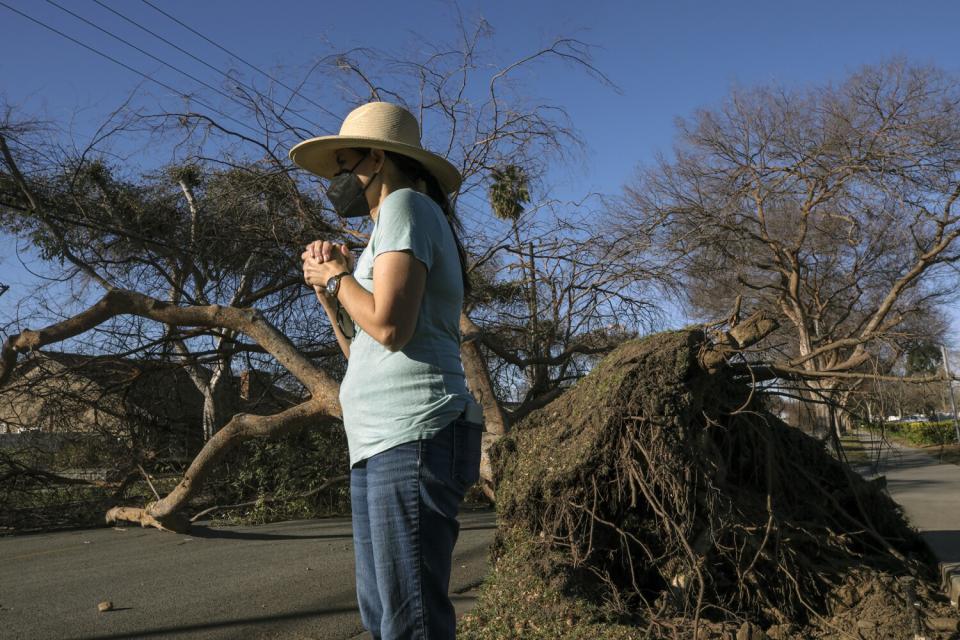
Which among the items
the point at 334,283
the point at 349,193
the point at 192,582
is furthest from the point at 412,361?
the point at 192,582

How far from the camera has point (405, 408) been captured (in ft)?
6.62

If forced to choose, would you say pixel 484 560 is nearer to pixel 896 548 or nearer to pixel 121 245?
pixel 896 548

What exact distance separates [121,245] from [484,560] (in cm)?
867

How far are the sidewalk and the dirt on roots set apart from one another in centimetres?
20

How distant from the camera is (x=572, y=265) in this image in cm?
1048

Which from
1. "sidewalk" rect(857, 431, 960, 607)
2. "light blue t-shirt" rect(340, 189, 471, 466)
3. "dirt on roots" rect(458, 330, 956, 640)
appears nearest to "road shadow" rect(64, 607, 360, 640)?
"dirt on roots" rect(458, 330, 956, 640)

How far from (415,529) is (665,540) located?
2738 mm

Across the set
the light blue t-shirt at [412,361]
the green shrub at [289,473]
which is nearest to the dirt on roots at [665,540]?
the light blue t-shirt at [412,361]

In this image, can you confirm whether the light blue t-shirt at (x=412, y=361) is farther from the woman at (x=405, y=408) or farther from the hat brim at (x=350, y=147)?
the hat brim at (x=350, y=147)

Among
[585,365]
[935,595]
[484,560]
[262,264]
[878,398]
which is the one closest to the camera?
[935,595]

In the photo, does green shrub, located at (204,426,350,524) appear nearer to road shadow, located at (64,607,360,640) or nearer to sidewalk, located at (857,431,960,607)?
road shadow, located at (64,607,360,640)

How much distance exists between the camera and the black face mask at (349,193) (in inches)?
95.3

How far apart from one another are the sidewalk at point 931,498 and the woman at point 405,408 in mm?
3642

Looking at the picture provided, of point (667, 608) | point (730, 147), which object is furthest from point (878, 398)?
point (730, 147)
